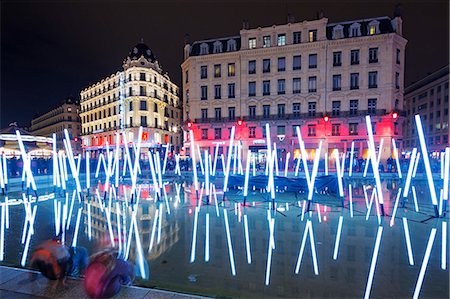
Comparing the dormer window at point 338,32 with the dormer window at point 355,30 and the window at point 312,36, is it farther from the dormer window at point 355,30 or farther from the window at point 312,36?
the window at point 312,36

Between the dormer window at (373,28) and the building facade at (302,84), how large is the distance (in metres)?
0.12

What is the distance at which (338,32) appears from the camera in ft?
105

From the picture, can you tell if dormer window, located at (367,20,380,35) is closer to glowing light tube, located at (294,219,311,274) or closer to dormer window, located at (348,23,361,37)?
dormer window, located at (348,23,361,37)

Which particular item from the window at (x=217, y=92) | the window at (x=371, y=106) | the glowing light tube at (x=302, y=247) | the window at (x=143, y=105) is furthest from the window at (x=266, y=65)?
the glowing light tube at (x=302, y=247)

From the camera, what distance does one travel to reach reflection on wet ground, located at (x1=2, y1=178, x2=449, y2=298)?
448 centimetres

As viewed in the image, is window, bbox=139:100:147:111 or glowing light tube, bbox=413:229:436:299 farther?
window, bbox=139:100:147:111

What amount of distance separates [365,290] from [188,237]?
4241mm

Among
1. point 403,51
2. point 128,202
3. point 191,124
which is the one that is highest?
point 403,51

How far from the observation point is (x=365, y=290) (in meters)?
4.28

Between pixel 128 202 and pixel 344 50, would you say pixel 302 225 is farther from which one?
pixel 344 50

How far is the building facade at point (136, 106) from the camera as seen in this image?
48.1m

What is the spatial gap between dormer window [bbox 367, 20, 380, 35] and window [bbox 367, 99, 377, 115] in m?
8.19

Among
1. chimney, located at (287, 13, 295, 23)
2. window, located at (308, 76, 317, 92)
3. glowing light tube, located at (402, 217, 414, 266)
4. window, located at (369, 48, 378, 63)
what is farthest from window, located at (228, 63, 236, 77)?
glowing light tube, located at (402, 217, 414, 266)

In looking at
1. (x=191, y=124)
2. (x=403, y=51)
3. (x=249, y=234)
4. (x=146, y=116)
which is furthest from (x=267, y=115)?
(x=249, y=234)
